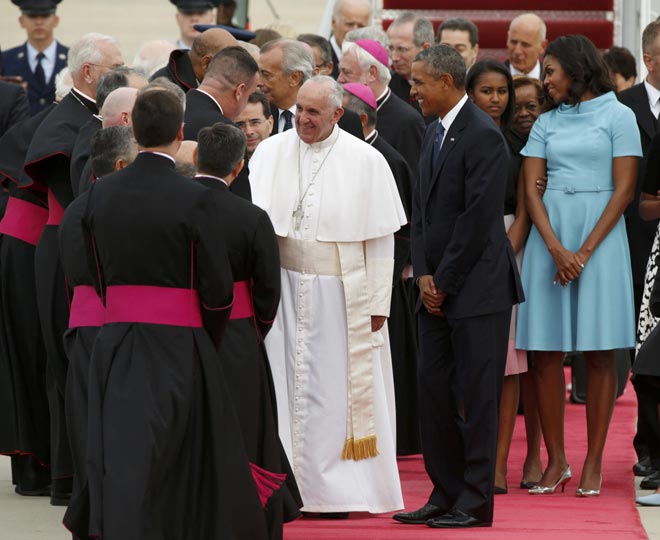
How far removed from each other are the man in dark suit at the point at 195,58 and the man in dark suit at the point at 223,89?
1075 mm

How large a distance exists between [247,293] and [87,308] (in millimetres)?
816

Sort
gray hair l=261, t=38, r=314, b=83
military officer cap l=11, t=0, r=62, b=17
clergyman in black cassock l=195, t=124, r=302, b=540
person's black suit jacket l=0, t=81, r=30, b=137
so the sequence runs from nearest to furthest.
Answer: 1. clergyman in black cassock l=195, t=124, r=302, b=540
2. gray hair l=261, t=38, r=314, b=83
3. person's black suit jacket l=0, t=81, r=30, b=137
4. military officer cap l=11, t=0, r=62, b=17

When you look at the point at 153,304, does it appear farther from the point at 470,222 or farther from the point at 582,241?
the point at 582,241

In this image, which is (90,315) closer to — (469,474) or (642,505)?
(469,474)

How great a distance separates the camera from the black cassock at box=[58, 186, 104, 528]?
22.1 feet

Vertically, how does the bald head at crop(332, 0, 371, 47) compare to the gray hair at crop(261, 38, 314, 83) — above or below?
above

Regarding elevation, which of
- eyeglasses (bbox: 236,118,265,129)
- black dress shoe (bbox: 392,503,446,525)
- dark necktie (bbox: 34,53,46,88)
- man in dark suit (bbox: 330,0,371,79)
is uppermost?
man in dark suit (bbox: 330,0,371,79)

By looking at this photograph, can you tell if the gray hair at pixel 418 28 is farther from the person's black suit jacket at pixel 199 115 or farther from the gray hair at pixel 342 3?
the person's black suit jacket at pixel 199 115

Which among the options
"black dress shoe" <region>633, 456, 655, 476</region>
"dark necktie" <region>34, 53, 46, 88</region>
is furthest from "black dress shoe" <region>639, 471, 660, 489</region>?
"dark necktie" <region>34, 53, 46, 88</region>

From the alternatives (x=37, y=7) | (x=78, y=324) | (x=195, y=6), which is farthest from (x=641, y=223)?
(x=37, y=7)

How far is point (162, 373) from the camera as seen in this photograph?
588 cm

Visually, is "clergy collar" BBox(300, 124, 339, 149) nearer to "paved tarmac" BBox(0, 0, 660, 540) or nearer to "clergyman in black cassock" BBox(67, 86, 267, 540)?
"clergyman in black cassock" BBox(67, 86, 267, 540)

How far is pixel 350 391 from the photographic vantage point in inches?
294

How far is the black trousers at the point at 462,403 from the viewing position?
23.4ft
